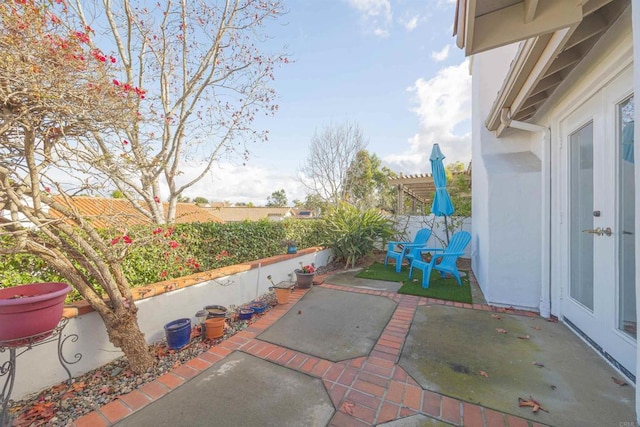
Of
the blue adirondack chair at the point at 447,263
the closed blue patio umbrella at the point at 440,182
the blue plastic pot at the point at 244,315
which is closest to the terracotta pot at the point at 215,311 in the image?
the blue plastic pot at the point at 244,315

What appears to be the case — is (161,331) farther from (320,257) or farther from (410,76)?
(410,76)

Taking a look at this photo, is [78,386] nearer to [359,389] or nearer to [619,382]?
[359,389]

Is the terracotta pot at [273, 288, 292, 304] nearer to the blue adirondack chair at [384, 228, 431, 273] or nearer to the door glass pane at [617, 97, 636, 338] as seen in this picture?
the blue adirondack chair at [384, 228, 431, 273]

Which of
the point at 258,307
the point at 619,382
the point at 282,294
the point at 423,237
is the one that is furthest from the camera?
the point at 423,237

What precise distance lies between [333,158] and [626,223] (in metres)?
10.2

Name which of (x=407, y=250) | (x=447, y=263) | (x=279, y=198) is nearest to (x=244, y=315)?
(x=447, y=263)

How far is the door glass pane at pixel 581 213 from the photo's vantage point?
274 cm

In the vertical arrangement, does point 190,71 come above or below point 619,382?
above

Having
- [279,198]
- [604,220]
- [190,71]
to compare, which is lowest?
[604,220]

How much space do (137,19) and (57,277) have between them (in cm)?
514

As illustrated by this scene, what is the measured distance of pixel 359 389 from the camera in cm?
210

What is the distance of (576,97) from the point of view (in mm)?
2799

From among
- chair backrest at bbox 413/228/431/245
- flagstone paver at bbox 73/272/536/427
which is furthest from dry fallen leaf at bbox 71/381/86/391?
chair backrest at bbox 413/228/431/245

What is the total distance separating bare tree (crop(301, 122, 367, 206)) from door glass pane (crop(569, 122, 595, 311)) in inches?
Answer: 346
